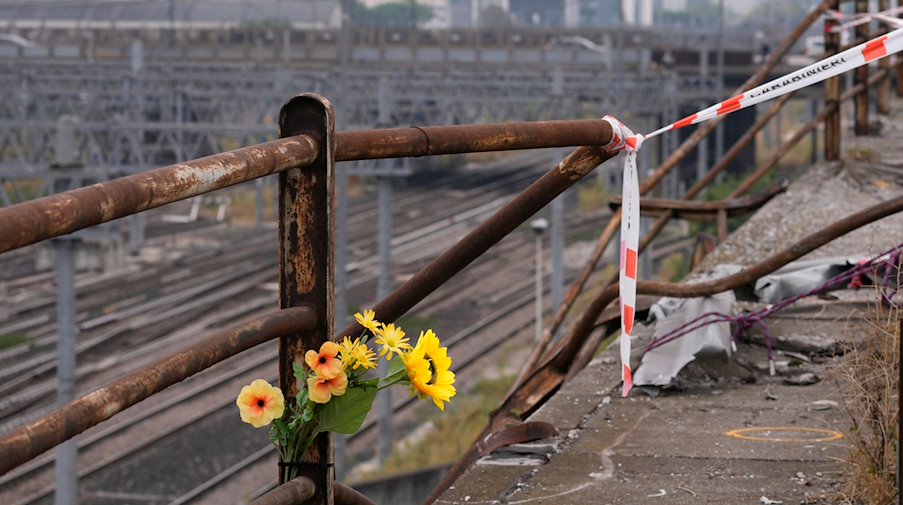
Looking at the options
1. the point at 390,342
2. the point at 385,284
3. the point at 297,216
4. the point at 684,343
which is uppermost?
the point at 297,216

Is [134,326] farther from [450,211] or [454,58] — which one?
[454,58]

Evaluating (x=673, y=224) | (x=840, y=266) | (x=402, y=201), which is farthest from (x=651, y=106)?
(x=840, y=266)

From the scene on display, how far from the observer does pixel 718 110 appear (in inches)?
153

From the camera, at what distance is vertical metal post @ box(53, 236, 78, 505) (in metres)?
16.5

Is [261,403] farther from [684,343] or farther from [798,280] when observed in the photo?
[798,280]

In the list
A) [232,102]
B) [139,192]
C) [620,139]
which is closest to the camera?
[139,192]

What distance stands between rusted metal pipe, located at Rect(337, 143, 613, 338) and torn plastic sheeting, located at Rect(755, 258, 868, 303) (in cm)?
268

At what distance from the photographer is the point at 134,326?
2920cm

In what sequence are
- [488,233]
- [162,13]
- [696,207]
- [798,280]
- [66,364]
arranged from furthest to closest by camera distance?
[162,13] → [66,364] → [696,207] → [798,280] → [488,233]

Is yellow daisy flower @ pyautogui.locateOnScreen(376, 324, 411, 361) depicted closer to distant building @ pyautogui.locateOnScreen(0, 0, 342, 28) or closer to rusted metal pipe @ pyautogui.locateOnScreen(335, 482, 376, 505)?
rusted metal pipe @ pyautogui.locateOnScreen(335, 482, 376, 505)

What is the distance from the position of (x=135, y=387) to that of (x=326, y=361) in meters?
0.46

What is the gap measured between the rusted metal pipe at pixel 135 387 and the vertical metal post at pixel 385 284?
16.6m

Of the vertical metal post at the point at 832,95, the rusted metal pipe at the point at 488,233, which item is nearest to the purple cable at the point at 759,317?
the rusted metal pipe at the point at 488,233

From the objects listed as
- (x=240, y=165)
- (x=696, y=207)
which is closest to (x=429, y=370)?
(x=240, y=165)
